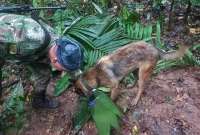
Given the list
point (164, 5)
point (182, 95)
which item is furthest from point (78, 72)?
point (164, 5)

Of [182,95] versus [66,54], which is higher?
[66,54]

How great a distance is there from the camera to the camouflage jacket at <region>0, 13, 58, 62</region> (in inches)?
185

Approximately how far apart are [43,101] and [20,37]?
1.47 m

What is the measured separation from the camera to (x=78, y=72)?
16.8 feet

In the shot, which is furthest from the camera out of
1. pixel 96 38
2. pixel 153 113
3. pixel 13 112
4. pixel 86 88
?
pixel 96 38

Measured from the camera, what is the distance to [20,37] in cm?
470

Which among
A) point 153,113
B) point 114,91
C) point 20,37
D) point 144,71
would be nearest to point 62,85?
point 114,91

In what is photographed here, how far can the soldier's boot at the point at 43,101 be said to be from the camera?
19.1 feet

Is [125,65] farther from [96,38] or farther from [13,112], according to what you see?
[13,112]

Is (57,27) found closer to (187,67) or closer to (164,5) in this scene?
(187,67)

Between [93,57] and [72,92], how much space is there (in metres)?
0.57

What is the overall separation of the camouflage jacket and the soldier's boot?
1037 mm

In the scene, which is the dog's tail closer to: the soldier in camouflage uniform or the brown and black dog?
the brown and black dog

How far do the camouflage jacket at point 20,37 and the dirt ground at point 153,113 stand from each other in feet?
4.38
